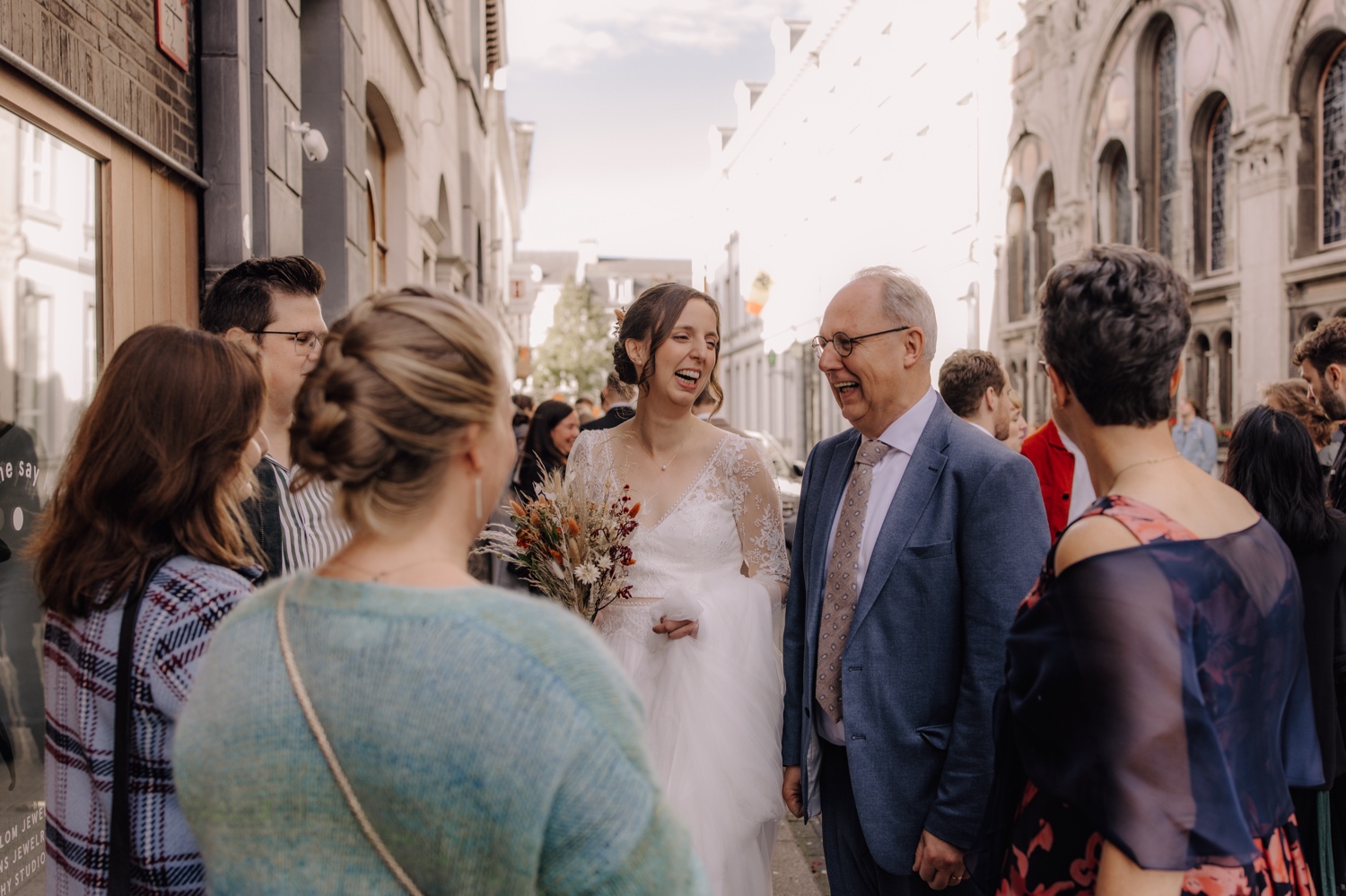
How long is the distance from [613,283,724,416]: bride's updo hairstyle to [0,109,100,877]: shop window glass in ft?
6.76

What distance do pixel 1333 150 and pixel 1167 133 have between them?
3.51 metres

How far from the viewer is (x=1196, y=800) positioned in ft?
4.98

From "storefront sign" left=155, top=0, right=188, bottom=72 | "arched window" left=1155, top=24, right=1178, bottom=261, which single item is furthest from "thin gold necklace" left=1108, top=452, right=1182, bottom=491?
"arched window" left=1155, top=24, right=1178, bottom=261

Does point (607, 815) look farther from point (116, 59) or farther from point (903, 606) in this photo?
point (116, 59)

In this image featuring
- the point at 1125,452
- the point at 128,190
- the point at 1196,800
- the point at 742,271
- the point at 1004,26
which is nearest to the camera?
the point at 1196,800

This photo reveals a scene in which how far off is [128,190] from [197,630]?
3.53 m

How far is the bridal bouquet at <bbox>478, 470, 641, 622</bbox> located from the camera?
3170mm

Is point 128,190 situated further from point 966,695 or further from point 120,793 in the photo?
point 966,695

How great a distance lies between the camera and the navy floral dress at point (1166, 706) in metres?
1.51

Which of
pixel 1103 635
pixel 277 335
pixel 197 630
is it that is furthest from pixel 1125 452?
pixel 277 335

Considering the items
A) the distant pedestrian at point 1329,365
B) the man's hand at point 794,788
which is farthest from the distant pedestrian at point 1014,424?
the man's hand at point 794,788

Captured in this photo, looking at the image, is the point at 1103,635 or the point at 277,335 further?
the point at 277,335

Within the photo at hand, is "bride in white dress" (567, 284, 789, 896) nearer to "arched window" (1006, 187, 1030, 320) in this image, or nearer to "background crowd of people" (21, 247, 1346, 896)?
"background crowd of people" (21, 247, 1346, 896)

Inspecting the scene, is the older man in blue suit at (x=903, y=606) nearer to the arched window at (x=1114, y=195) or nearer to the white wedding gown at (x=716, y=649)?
the white wedding gown at (x=716, y=649)
